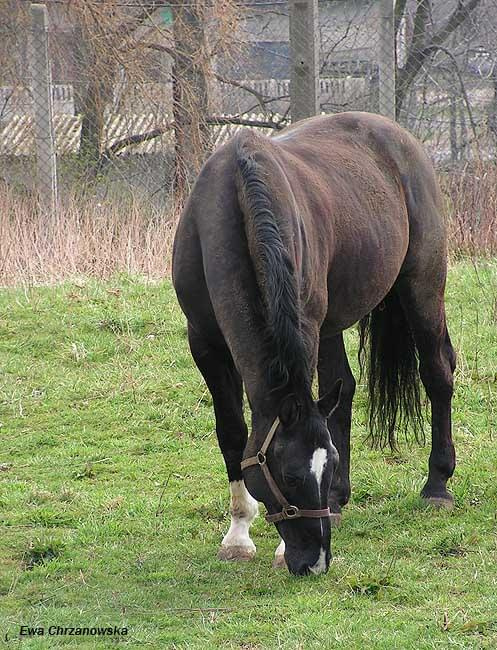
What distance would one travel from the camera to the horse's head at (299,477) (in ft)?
11.7

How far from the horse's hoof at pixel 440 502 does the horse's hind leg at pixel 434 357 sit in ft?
0.33

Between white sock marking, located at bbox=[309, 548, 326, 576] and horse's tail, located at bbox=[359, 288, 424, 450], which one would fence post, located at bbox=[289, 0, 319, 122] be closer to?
horse's tail, located at bbox=[359, 288, 424, 450]

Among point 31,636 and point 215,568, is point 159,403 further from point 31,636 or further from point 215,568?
point 31,636

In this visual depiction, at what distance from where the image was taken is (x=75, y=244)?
351 inches

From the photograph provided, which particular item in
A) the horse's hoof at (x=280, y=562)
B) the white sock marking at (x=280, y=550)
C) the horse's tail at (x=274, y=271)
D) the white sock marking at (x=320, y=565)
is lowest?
the horse's hoof at (x=280, y=562)

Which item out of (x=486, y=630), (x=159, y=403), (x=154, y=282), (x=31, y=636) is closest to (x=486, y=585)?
(x=486, y=630)

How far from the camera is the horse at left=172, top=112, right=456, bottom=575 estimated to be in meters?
3.60

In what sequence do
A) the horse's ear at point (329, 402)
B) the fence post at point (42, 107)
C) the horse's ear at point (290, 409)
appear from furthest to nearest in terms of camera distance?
the fence post at point (42, 107)
the horse's ear at point (329, 402)
the horse's ear at point (290, 409)

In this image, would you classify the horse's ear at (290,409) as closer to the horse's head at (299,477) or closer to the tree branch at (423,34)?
the horse's head at (299,477)

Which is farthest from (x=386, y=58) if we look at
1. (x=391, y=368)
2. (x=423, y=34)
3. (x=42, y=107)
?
(x=391, y=368)

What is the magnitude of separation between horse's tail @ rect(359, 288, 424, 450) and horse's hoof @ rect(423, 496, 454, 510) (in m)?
0.54

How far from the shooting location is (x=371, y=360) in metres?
5.30

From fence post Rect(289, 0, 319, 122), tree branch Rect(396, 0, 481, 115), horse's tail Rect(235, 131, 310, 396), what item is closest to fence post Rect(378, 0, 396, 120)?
fence post Rect(289, 0, 319, 122)

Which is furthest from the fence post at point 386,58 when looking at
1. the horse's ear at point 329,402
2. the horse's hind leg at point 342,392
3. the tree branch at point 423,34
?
the horse's ear at point 329,402
